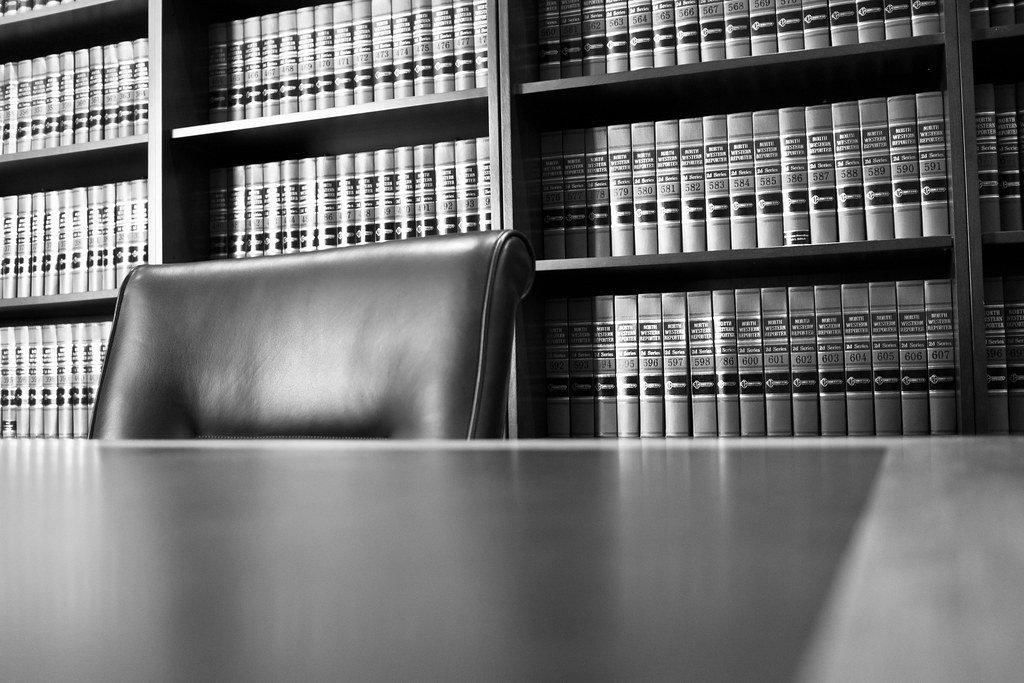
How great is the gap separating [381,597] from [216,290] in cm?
121

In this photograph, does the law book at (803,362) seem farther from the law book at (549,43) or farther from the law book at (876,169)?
the law book at (549,43)

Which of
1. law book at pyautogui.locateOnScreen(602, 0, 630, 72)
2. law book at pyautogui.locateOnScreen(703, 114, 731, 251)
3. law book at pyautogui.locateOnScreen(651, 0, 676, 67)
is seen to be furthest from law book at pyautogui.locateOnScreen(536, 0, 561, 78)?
law book at pyautogui.locateOnScreen(703, 114, 731, 251)

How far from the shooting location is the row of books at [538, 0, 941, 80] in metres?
1.82

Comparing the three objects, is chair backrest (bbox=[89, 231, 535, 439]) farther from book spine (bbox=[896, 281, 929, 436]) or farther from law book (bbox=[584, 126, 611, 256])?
book spine (bbox=[896, 281, 929, 436])

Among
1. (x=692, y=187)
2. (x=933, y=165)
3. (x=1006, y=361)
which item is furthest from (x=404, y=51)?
(x=1006, y=361)

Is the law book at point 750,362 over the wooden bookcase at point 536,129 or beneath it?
beneath

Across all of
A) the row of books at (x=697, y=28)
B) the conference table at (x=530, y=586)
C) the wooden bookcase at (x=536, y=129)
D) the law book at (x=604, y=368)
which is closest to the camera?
the conference table at (x=530, y=586)

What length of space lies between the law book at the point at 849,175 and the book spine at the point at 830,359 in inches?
4.7

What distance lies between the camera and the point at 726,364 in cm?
187

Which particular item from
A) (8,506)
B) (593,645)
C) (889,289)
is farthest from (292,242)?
(593,645)

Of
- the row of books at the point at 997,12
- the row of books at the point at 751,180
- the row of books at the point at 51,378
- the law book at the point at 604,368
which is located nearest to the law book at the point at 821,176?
the row of books at the point at 751,180

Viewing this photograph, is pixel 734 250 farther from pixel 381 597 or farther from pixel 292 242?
pixel 381 597

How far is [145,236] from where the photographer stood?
227cm

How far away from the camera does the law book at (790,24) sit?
186 centimetres
